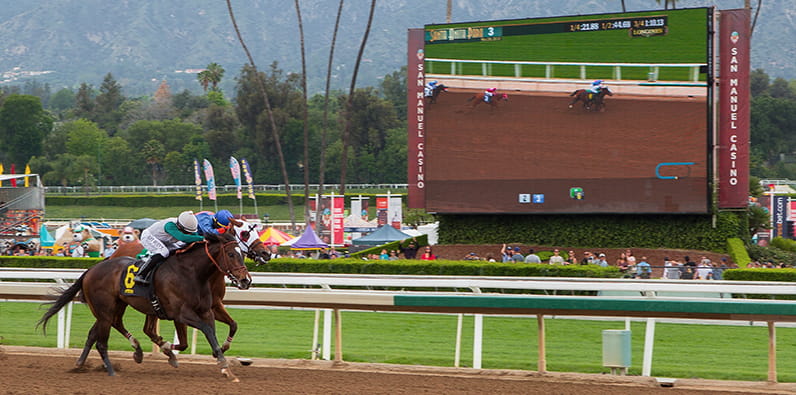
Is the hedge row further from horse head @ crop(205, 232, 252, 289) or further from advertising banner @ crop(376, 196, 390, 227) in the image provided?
horse head @ crop(205, 232, 252, 289)

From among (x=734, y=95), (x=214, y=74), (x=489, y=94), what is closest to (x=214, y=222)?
(x=489, y=94)

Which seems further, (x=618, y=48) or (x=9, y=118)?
(x=9, y=118)

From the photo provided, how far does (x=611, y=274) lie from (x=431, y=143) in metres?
6.64

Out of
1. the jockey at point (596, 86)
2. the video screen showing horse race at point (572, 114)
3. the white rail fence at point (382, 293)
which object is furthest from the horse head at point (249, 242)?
the jockey at point (596, 86)

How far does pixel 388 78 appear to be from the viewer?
96438mm

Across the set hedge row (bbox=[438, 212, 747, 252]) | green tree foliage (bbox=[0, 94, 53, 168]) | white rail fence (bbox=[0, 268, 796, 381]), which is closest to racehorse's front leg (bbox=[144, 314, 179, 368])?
white rail fence (bbox=[0, 268, 796, 381])

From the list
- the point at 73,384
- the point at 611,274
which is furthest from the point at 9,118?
the point at 73,384

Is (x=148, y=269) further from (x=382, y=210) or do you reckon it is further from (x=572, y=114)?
(x=382, y=210)

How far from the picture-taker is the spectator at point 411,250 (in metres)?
20.6

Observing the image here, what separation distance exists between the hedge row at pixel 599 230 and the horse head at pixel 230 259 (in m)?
14.0

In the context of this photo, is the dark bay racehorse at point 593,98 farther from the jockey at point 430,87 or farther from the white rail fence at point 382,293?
the white rail fence at point 382,293

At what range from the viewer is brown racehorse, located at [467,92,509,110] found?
1964 cm

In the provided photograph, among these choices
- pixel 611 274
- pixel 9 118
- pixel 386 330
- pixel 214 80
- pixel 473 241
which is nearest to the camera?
pixel 386 330

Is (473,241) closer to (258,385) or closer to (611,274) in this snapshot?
(611,274)
